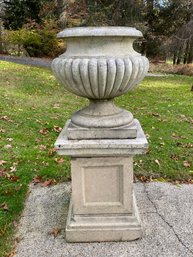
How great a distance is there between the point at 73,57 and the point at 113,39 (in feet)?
1.11

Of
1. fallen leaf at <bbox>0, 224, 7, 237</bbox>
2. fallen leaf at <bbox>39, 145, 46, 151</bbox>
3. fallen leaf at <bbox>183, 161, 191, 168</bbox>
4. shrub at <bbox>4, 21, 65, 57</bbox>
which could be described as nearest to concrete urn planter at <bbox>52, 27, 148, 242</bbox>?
fallen leaf at <bbox>0, 224, 7, 237</bbox>

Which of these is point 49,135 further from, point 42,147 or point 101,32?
point 101,32

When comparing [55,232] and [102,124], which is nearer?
[102,124]

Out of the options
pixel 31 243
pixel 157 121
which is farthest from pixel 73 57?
pixel 157 121

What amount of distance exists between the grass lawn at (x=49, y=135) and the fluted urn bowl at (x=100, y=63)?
5.45ft

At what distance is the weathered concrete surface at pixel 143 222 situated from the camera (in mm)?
2965

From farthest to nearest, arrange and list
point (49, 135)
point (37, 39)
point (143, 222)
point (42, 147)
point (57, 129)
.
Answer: point (37, 39) → point (57, 129) → point (49, 135) → point (42, 147) → point (143, 222)

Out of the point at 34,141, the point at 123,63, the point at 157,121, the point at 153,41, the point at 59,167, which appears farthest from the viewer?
the point at 153,41

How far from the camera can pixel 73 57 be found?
2.59 meters

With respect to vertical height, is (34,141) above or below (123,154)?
below

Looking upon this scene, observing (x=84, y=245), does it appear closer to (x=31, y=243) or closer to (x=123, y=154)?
(x=31, y=243)

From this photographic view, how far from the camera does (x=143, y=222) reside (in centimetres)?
333

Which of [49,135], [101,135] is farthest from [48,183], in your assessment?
[49,135]

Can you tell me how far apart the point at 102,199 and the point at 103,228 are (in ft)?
0.89
